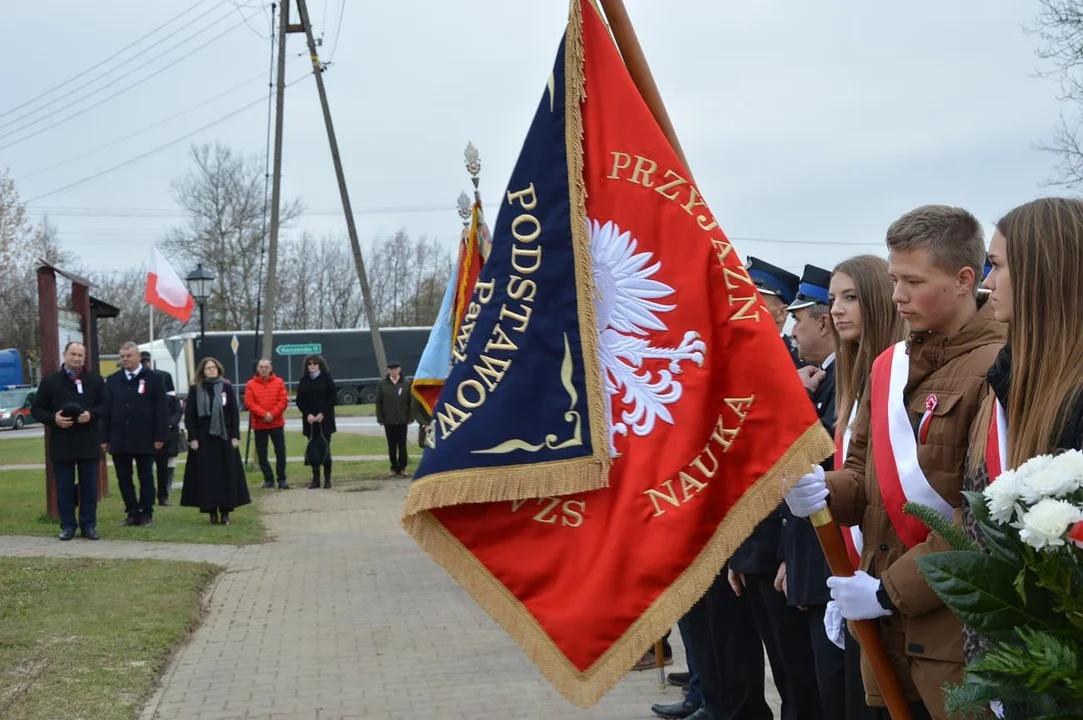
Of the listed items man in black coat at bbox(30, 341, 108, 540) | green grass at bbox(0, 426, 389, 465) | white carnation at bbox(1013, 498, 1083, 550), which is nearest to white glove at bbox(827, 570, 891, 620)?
white carnation at bbox(1013, 498, 1083, 550)

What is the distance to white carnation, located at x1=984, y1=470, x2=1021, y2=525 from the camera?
180cm

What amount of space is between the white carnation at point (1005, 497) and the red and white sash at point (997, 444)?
613 millimetres

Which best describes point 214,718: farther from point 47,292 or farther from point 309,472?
point 309,472

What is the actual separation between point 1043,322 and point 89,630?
6551 millimetres

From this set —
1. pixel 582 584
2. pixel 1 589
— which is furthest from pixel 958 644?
pixel 1 589

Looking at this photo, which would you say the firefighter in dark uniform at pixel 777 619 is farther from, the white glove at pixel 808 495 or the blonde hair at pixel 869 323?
the white glove at pixel 808 495

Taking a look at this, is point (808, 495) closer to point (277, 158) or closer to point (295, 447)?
point (277, 158)

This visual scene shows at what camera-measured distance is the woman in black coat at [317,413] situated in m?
17.4

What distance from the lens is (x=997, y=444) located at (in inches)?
97.0

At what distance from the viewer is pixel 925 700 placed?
2963 millimetres

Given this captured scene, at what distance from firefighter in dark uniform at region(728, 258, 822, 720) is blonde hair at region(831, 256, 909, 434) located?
464mm

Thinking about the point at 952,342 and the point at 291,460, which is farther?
the point at 291,460

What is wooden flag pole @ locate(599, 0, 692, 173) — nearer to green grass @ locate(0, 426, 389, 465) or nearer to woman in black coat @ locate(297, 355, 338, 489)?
woman in black coat @ locate(297, 355, 338, 489)

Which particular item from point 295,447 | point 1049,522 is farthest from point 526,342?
point 295,447
